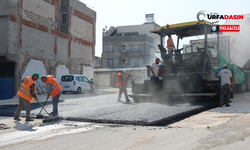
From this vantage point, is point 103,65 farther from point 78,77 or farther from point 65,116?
point 65,116

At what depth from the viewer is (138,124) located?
5773 mm

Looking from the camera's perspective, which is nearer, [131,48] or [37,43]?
[37,43]

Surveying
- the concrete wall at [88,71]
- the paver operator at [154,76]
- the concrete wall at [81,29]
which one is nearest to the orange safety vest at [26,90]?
the paver operator at [154,76]

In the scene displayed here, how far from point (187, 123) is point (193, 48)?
5.80 m

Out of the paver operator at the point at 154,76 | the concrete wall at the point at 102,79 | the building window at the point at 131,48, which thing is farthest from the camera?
the building window at the point at 131,48

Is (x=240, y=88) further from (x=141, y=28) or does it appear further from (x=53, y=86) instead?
(x=141, y=28)

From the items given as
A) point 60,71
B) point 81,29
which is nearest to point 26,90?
point 60,71

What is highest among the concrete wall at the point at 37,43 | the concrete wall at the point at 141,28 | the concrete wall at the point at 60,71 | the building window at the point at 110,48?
the concrete wall at the point at 141,28

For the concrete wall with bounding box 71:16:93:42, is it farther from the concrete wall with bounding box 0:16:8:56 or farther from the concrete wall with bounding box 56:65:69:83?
the concrete wall with bounding box 0:16:8:56

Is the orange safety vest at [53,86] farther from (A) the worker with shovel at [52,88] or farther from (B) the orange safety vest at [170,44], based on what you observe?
(B) the orange safety vest at [170,44]

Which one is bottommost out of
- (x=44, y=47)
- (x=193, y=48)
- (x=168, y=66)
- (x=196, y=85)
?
(x=196, y=85)

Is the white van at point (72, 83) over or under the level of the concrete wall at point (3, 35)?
under

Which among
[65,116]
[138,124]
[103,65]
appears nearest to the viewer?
[138,124]

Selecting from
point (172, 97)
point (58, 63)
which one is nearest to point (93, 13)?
point (58, 63)
